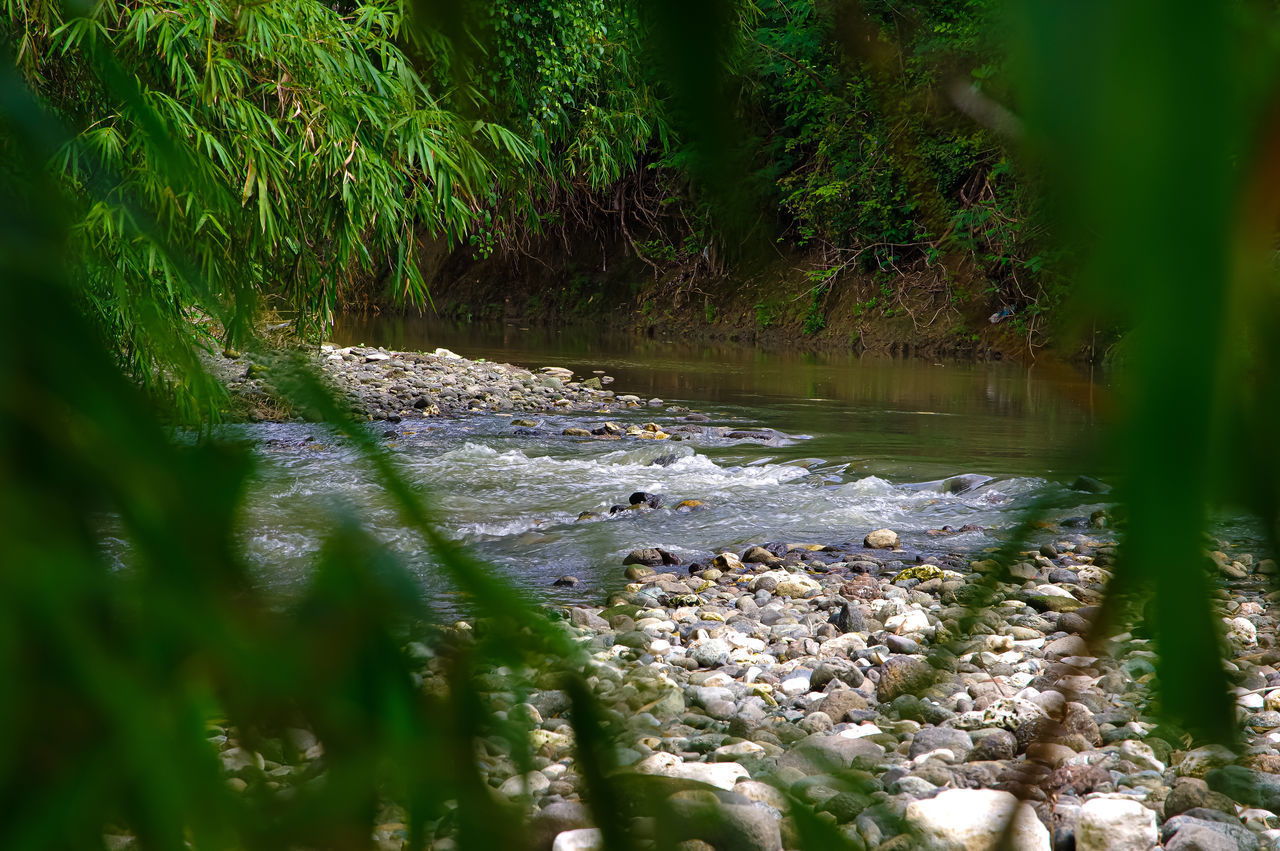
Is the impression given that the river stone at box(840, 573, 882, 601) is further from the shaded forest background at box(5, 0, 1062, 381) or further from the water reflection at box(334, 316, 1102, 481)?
the shaded forest background at box(5, 0, 1062, 381)

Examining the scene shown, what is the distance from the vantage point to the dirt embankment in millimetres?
14492

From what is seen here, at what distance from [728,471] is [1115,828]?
15.3ft

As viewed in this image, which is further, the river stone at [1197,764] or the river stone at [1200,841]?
the river stone at [1197,764]

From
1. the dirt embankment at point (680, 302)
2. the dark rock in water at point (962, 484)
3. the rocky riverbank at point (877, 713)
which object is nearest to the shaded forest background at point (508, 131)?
the rocky riverbank at point (877, 713)

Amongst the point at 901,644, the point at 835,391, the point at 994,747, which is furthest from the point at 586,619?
the point at 835,391

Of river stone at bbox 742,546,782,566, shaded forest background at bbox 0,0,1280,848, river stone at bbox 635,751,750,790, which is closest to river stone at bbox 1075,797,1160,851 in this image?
river stone at bbox 635,751,750,790

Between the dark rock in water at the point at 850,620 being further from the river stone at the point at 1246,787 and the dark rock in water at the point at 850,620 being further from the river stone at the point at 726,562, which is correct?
the river stone at the point at 1246,787

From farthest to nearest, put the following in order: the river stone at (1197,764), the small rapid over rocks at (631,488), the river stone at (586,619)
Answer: the small rapid over rocks at (631,488), the river stone at (586,619), the river stone at (1197,764)

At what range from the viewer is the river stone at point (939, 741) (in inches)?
81.9

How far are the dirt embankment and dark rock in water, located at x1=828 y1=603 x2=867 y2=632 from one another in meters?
7.74

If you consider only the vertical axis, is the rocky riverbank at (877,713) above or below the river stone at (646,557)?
above

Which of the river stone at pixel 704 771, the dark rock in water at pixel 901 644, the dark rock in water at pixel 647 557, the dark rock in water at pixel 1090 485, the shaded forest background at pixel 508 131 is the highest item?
the shaded forest background at pixel 508 131

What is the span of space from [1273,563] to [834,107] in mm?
234

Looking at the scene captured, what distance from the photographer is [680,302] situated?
18.5 meters
